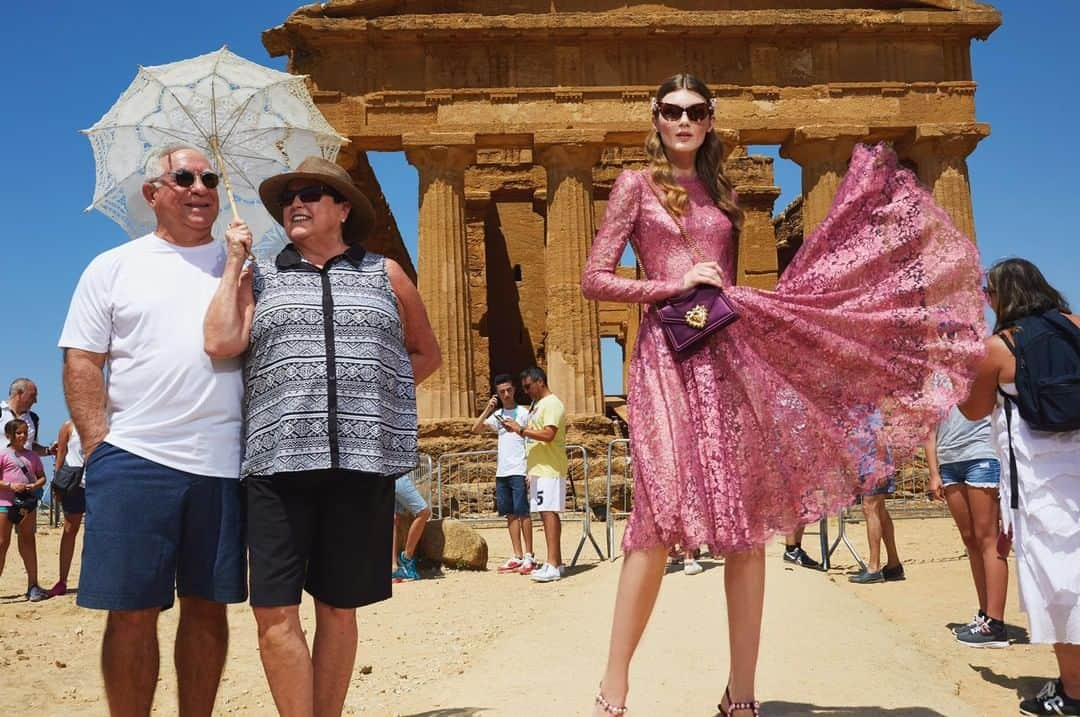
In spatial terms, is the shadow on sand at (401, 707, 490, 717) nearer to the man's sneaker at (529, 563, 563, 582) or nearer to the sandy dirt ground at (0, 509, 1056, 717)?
the sandy dirt ground at (0, 509, 1056, 717)

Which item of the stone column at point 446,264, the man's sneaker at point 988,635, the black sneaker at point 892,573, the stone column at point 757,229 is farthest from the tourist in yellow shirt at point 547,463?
the stone column at point 757,229

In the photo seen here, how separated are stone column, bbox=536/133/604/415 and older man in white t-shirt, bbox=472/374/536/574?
8.13 m

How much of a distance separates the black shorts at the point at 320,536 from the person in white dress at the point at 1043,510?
8.19ft

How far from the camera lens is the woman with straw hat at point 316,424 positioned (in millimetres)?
3258

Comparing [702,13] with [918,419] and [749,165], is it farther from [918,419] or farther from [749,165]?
[918,419]

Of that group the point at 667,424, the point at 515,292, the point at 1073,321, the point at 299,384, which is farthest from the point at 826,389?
the point at 515,292

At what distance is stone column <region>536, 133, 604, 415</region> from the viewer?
18.8m

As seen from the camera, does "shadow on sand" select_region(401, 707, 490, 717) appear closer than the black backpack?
Yes

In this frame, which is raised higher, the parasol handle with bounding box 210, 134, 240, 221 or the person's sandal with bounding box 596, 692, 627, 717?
the parasol handle with bounding box 210, 134, 240, 221

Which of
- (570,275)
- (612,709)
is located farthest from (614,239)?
(570,275)

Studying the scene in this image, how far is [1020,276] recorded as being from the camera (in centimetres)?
478

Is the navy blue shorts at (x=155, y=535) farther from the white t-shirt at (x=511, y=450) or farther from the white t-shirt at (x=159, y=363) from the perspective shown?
the white t-shirt at (x=511, y=450)

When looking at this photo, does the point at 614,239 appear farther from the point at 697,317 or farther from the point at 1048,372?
the point at 1048,372

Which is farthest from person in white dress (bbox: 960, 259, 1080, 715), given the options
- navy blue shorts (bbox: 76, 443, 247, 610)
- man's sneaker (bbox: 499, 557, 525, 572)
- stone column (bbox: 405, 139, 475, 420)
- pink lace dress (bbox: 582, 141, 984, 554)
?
stone column (bbox: 405, 139, 475, 420)
